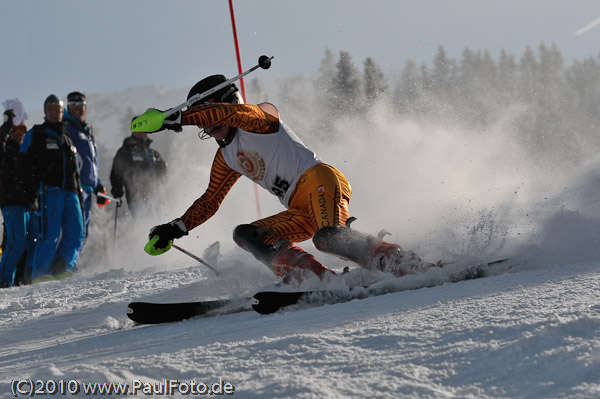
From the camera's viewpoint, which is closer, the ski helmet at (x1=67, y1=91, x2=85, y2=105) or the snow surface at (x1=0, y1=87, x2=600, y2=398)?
the snow surface at (x1=0, y1=87, x2=600, y2=398)

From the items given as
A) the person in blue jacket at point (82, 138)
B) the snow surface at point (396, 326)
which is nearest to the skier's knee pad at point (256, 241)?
the snow surface at point (396, 326)

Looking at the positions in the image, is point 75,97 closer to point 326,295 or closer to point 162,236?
point 162,236

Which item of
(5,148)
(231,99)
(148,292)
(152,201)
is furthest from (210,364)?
(152,201)

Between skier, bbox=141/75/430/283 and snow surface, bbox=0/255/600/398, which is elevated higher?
skier, bbox=141/75/430/283

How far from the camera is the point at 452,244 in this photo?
12.9 ft

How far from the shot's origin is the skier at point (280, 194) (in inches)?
131

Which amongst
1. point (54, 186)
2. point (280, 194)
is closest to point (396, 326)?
point (280, 194)

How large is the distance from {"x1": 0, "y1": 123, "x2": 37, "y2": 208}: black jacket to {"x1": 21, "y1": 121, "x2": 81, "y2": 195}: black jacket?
0.67ft

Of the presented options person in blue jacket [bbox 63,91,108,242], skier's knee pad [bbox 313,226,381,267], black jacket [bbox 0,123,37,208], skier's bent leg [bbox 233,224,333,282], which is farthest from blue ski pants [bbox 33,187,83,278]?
skier's knee pad [bbox 313,226,381,267]

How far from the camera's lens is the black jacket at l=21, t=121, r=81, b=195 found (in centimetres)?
689

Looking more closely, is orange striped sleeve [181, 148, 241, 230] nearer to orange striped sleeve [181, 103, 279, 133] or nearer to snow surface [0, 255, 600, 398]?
orange striped sleeve [181, 103, 279, 133]

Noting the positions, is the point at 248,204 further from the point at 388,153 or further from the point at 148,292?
the point at 148,292

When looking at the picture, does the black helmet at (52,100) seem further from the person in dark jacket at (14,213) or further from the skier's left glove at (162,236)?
the skier's left glove at (162,236)

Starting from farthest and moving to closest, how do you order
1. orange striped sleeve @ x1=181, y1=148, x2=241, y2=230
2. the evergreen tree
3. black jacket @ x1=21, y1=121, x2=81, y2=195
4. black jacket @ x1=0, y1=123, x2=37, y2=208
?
the evergreen tree
black jacket @ x1=0, y1=123, x2=37, y2=208
black jacket @ x1=21, y1=121, x2=81, y2=195
orange striped sleeve @ x1=181, y1=148, x2=241, y2=230
